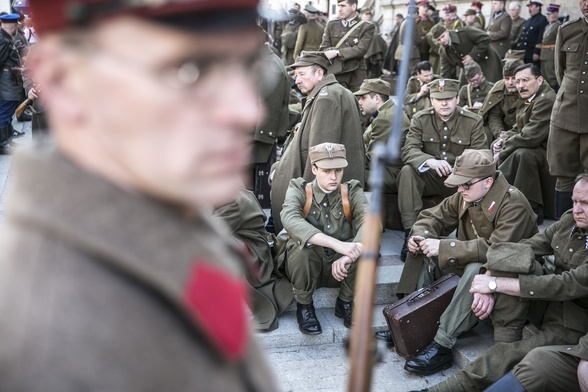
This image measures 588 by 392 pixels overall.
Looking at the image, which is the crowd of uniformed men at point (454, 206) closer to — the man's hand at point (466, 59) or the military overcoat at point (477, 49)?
the man's hand at point (466, 59)

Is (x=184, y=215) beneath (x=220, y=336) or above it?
above

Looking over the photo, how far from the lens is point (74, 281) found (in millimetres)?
791

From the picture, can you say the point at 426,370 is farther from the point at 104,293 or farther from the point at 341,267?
the point at 104,293

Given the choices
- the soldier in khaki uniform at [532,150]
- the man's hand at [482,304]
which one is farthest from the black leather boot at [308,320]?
the soldier in khaki uniform at [532,150]

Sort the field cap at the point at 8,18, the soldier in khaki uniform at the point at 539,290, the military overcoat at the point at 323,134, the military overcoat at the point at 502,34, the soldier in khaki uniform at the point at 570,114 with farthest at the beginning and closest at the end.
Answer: the military overcoat at the point at 502,34
the field cap at the point at 8,18
the soldier in khaki uniform at the point at 570,114
the military overcoat at the point at 323,134
the soldier in khaki uniform at the point at 539,290

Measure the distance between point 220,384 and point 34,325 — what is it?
0.23 metres

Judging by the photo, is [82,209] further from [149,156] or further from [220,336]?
[220,336]

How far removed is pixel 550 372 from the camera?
149 inches

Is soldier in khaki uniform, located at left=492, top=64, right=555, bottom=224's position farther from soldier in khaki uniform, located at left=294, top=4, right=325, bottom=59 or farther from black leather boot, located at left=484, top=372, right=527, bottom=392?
soldier in khaki uniform, located at left=294, top=4, right=325, bottom=59

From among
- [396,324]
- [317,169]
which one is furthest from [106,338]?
[317,169]

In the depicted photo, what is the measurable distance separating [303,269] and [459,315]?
3.57 feet

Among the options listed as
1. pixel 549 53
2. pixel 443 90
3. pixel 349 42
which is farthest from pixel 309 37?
pixel 443 90

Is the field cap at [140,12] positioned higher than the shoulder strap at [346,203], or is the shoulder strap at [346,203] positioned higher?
the field cap at [140,12]

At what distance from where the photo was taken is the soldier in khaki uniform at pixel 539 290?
4.09 metres
